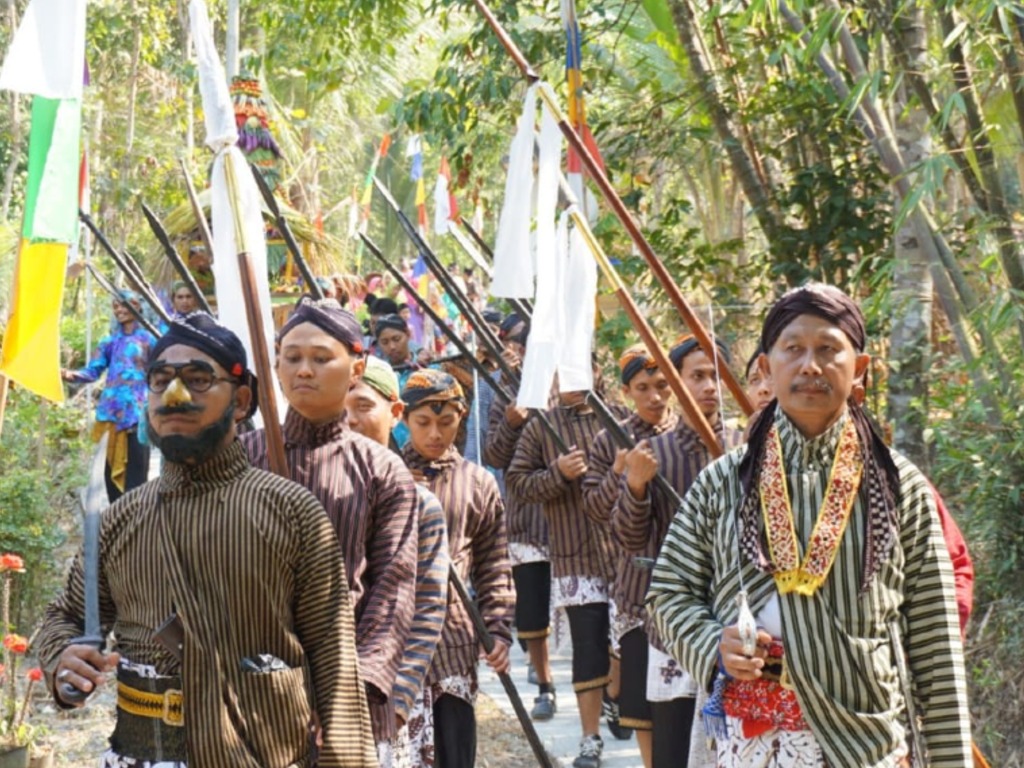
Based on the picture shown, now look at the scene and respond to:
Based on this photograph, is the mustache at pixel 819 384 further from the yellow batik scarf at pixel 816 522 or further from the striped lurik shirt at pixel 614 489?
the striped lurik shirt at pixel 614 489

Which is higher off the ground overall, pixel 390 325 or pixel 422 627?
pixel 390 325

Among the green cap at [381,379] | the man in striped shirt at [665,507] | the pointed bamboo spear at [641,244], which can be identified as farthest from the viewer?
the man in striped shirt at [665,507]

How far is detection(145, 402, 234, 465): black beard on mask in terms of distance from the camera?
377cm

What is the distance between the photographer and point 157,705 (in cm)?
370

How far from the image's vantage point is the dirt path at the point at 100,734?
7754mm

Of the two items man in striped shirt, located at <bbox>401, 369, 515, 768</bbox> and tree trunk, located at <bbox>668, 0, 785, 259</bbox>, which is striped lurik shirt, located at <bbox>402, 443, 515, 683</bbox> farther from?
tree trunk, located at <bbox>668, 0, 785, 259</bbox>

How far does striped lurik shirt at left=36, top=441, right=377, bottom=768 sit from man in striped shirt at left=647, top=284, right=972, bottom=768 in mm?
782

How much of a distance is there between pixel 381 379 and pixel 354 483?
3.80ft

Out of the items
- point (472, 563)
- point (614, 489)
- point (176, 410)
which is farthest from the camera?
point (614, 489)

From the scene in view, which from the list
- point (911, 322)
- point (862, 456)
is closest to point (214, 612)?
point (862, 456)

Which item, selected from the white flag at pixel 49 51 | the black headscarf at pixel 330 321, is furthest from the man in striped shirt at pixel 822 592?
the white flag at pixel 49 51

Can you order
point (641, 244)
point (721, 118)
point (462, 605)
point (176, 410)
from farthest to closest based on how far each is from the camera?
point (721, 118) → point (462, 605) → point (641, 244) → point (176, 410)

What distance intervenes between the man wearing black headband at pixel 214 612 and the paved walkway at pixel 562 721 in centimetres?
396

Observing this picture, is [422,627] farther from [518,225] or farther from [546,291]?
[518,225]
